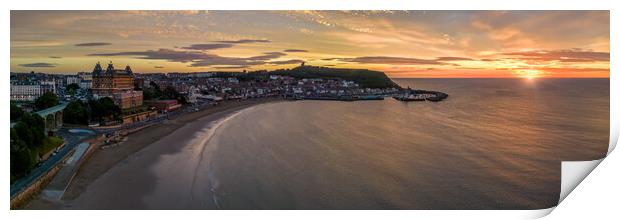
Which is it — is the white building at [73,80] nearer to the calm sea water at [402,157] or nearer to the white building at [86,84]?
the white building at [86,84]

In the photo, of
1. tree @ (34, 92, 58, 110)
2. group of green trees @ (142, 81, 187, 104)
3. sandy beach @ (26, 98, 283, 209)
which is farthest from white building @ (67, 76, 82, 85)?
group of green trees @ (142, 81, 187, 104)

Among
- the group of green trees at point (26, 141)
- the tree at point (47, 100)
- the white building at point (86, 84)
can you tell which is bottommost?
the group of green trees at point (26, 141)

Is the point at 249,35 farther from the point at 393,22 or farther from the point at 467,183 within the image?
the point at 467,183

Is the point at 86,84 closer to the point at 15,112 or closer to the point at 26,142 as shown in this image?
the point at 15,112

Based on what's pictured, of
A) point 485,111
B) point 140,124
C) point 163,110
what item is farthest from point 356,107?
point 140,124

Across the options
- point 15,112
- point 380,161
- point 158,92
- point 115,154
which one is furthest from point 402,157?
point 15,112
